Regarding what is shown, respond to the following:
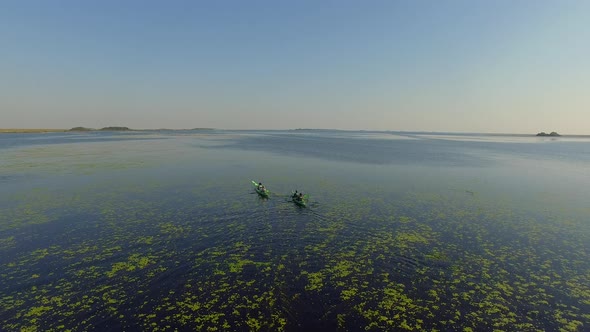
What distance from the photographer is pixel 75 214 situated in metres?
24.9

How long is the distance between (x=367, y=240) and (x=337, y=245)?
8.01 feet

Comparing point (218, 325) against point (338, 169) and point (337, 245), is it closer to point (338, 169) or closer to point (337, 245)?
point (337, 245)

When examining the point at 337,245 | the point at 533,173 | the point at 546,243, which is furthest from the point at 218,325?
the point at 533,173

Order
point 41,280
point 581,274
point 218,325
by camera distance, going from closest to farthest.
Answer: point 218,325, point 41,280, point 581,274

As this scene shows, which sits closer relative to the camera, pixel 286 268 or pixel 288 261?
pixel 286 268

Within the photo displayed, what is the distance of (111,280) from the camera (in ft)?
48.2

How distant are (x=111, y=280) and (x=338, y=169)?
4366cm

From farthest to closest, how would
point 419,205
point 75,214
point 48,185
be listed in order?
point 48,185, point 419,205, point 75,214

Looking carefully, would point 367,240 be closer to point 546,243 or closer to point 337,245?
point 337,245

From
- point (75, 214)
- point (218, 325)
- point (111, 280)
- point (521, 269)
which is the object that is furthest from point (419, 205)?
point (75, 214)

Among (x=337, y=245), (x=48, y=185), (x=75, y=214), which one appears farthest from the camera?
(x=48, y=185)

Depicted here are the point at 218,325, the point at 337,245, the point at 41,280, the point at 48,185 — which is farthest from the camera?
the point at 48,185

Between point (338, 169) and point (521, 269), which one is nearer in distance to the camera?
point (521, 269)

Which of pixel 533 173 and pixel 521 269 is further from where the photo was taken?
pixel 533 173
